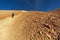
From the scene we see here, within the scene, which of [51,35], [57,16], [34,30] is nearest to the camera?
[51,35]

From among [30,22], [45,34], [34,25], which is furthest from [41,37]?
[30,22]

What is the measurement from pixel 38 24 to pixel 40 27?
0.51m

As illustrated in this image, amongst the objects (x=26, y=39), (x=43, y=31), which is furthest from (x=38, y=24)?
(x=26, y=39)

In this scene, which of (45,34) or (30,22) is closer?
(45,34)

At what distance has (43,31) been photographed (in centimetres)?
973

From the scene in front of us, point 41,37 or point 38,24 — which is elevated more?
point 38,24

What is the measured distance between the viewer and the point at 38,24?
1070 cm

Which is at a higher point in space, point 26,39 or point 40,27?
point 40,27

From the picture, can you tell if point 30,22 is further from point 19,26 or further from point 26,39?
point 26,39

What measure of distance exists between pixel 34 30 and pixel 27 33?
0.55 m

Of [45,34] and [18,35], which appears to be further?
Result: [18,35]

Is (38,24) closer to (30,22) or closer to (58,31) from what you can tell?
(30,22)

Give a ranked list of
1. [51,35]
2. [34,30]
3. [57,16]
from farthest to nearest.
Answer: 1. [57,16]
2. [34,30]
3. [51,35]

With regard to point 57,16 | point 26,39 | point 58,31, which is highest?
point 57,16
